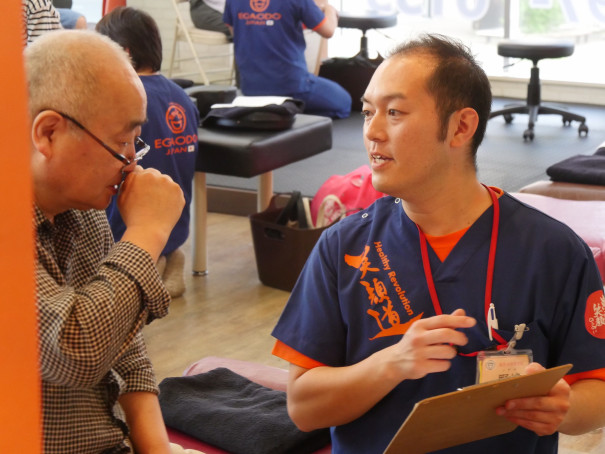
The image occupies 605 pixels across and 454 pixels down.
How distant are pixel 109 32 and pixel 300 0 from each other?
101 inches

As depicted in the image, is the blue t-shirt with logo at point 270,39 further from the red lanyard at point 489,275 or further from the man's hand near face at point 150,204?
the man's hand near face at point 150,204

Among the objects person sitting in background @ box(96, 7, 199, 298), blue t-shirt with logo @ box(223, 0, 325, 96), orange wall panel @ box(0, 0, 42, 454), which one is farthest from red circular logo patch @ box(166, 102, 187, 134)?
orange wall panel @ box(0, 0, 42, 454)

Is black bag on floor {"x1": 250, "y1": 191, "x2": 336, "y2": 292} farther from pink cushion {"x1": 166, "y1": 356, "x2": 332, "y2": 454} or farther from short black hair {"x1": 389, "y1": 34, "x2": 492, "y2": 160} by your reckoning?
short black hair {"x1": 389, "y1": 34, "x2": 492, "y2": 160}

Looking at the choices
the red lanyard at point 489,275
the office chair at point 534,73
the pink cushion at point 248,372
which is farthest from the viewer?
the office chair at point 534,73

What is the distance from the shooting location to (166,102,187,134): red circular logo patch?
3.45 m

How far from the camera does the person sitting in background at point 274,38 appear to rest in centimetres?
572

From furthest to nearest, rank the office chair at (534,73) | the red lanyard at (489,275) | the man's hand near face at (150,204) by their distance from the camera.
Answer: the office chair at (534,73)
the red lanyard at (489,275)
the man's hand near face at (150,204)

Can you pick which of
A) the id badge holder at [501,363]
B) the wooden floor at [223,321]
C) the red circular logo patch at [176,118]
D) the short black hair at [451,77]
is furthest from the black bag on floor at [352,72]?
the id badge holder at [501,363]

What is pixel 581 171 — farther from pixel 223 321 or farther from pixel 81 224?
pixel 81 224

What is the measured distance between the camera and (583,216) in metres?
3.12

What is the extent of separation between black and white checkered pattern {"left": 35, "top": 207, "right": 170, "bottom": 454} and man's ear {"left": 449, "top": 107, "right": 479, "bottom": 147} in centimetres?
56

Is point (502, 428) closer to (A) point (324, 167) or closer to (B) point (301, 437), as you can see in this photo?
(B) point (301, 437)

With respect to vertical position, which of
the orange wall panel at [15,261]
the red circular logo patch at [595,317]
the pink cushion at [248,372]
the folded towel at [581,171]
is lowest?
the pink cushion at [248,372]

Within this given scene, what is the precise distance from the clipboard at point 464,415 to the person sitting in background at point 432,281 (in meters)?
0.09
